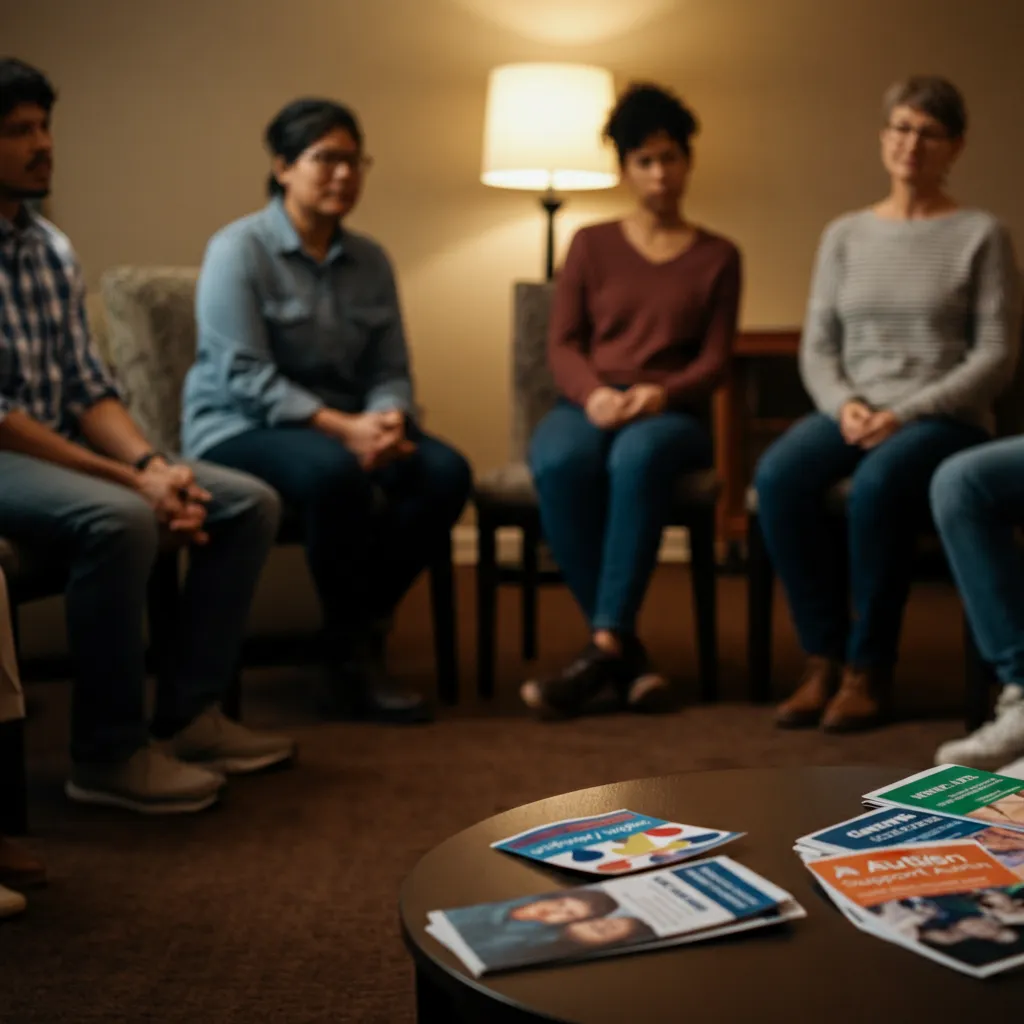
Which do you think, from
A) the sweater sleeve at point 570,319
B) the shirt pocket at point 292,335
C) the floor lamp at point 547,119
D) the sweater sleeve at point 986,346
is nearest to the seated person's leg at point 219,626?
the shirt pocket at point 292,335

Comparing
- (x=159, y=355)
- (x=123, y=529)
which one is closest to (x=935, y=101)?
(x=159, y=355)

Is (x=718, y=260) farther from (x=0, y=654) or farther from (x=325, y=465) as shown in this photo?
(x=0, y=654)

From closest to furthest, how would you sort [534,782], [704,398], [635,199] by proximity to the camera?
[534,782] < [704,398] < [635,199]

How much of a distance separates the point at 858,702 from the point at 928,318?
73cm

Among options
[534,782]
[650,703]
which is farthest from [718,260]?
[534,782]

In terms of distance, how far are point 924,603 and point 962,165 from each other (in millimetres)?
1592

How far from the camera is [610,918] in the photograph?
946 mm

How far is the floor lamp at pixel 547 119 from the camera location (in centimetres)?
408

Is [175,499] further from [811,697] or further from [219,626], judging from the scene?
[811,697]

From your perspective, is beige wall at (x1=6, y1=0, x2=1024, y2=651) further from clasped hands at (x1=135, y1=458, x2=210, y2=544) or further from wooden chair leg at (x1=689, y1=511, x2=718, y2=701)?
clasped hands at (x1=135, y1=458, x2=210, y2=544)

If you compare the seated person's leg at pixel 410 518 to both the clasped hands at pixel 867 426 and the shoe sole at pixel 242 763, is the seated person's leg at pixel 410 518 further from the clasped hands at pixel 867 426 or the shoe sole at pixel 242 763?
the clasped hands at pixel 867 426

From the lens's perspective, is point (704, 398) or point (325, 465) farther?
point (704, 398)

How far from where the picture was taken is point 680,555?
4.79 metres

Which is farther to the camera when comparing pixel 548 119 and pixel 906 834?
pixel 548 119
